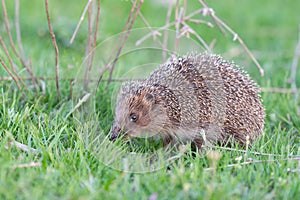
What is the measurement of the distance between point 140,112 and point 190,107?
0.44 m

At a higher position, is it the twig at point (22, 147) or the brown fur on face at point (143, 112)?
the brown fur on face at point (143, 112)

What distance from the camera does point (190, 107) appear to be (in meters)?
4.62

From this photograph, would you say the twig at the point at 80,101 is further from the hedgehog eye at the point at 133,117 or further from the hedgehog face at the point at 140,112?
the hedgehog eye at the point at 133,117

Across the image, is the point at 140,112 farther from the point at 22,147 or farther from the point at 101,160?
the point at 22,147

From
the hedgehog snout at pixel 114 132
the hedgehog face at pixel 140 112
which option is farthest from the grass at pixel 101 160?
the hedgehog face at pixel 140 112

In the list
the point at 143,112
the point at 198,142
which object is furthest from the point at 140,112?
the point at 198,142

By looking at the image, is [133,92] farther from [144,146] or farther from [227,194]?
[227,194]

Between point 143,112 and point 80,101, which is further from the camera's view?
point 80,101

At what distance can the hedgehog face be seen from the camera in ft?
15.1

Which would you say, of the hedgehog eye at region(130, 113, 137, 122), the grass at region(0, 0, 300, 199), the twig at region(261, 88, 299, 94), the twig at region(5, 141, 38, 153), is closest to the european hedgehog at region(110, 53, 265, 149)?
the hedgehog eye at region(130, 113, 137, 122)

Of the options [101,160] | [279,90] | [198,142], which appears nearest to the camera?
[101,160]

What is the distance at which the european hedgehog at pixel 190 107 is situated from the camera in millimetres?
4621

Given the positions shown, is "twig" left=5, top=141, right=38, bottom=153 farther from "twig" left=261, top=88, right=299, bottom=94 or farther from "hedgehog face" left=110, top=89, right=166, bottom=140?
"twig" left=261, top=88, right=299, bottom=94

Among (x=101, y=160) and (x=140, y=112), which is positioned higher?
(x=140, y=112)
